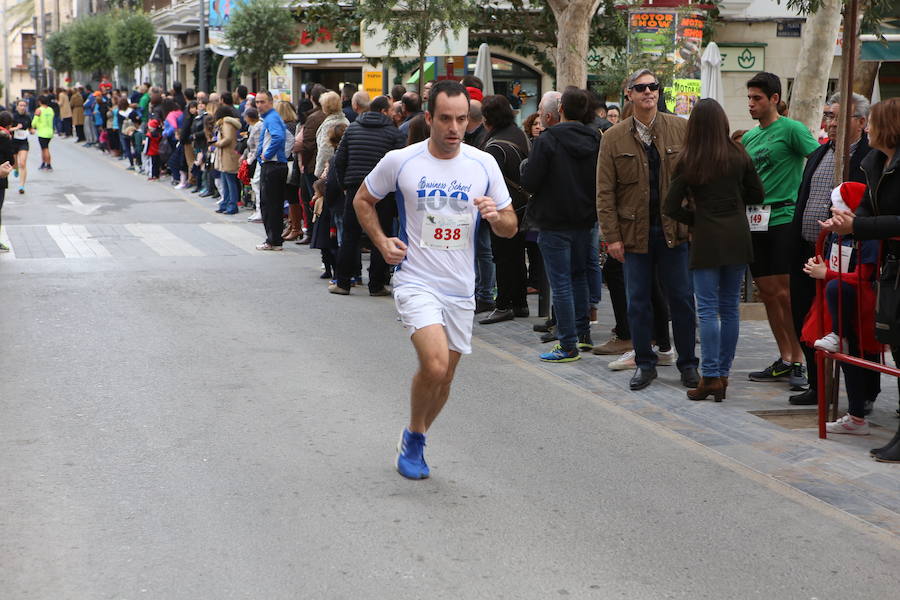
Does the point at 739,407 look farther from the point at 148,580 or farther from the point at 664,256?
the point at 148,580

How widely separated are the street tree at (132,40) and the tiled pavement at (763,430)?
4108 cm

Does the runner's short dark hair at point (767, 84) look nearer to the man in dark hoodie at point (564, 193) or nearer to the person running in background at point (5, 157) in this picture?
the man in dark hoodie at point (564, 193)

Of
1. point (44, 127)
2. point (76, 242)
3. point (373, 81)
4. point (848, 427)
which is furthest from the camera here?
point (44, 127)

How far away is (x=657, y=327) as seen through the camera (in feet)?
30.0

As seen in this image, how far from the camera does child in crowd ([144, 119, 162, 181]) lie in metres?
26.3

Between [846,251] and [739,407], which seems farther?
[739,407]

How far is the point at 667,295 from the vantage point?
329 inches

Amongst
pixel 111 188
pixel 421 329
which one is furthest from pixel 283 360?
pixel 111 188

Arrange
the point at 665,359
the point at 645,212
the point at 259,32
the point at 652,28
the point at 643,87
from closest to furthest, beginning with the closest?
1. the point at 643,87
2. the point at 645,212
3. the point at 665,359
4. the point at 652,28
5. the point at 259,32

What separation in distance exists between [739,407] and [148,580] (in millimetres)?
4342

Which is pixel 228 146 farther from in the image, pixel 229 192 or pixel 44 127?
pixel 44 127

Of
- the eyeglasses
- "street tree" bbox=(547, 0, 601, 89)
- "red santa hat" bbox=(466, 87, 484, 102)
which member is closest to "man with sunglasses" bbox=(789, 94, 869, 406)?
the eyeglasses

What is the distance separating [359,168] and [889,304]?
6666 millimetres

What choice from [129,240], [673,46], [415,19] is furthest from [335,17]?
[673,46]
